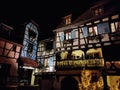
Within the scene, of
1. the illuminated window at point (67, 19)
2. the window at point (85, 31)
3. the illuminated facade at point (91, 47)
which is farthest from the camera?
the illuminated window at point (67, 19)

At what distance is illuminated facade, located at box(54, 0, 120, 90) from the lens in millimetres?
14570

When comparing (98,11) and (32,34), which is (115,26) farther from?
(32,34)

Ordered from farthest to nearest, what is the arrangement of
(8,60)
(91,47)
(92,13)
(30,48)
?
(30,48) < (92,13) < (8,60) < (91,47)

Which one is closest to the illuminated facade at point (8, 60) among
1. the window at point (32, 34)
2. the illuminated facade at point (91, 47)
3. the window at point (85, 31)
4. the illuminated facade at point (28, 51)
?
the illuminated facade at point (28, 51)

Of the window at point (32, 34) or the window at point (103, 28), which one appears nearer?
the window at point (103, 28)

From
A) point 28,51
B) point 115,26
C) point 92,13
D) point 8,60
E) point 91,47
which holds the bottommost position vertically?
point 8,60

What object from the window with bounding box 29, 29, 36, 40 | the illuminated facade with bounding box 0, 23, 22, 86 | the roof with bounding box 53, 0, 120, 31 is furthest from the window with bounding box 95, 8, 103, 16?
the window with bounding box 29, 29, 36, 40

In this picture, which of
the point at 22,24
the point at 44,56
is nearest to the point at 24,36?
the point at 22,24

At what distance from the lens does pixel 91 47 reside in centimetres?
1652

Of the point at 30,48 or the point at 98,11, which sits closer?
the point at 98,11

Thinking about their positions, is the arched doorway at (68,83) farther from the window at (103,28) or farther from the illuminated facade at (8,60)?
the window at (103,28)

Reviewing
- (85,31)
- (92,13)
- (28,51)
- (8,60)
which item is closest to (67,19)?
(92,13)

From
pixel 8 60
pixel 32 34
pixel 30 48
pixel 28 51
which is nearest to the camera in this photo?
pixel 8 60

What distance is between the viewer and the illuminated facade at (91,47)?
14570 millimetres
